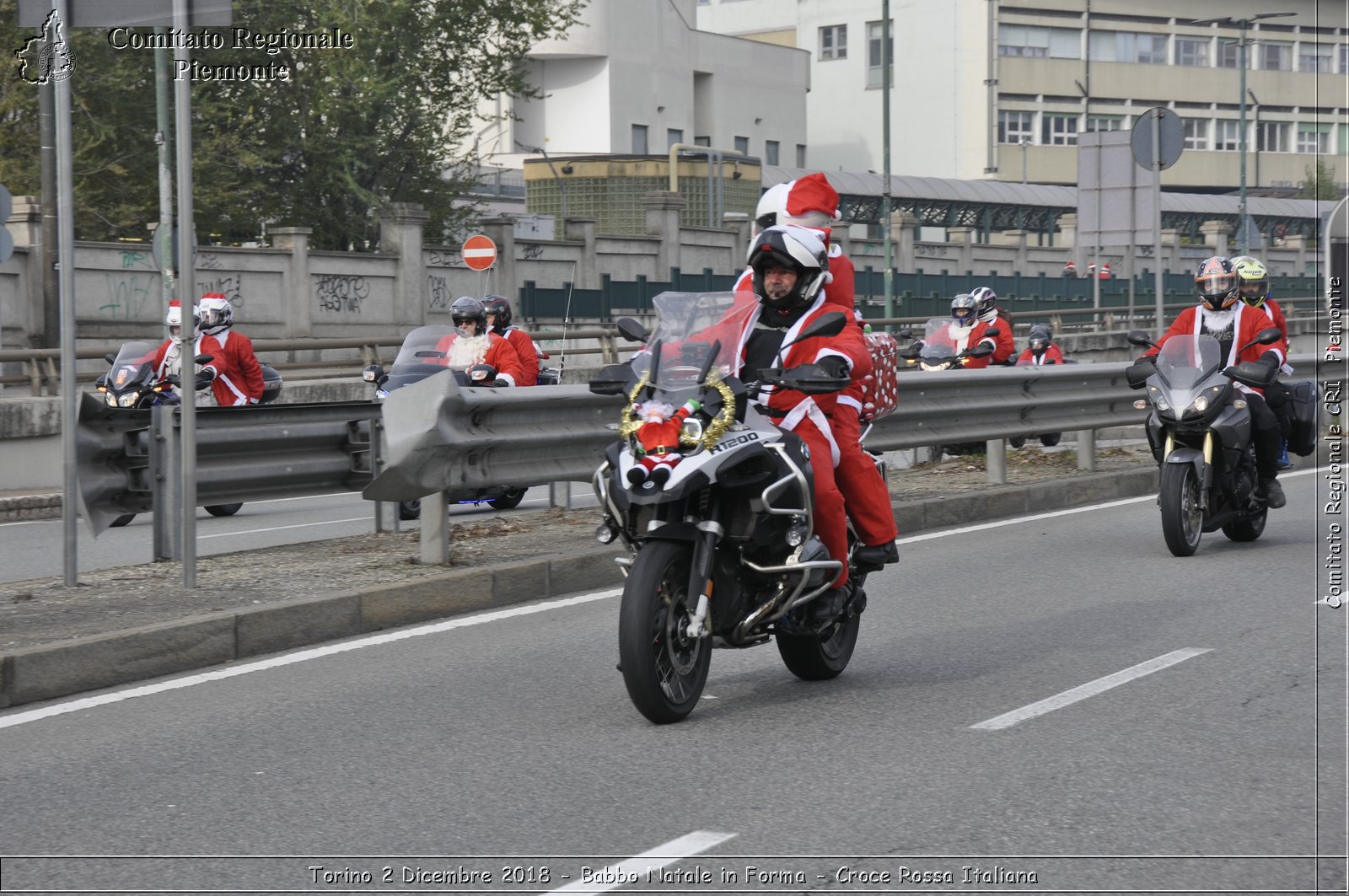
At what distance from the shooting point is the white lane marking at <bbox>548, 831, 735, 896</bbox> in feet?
15.1

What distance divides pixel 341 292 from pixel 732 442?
3102cm

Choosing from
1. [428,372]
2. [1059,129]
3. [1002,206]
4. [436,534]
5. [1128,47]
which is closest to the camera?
[436,534]

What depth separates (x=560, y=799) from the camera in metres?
5.45

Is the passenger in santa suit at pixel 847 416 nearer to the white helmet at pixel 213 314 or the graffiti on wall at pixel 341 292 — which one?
the white helmet at pixel 213 314

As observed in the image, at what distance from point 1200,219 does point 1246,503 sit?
6982 centimetres

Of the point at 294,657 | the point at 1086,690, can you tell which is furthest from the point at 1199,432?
the point at 294,657

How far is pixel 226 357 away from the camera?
15383mm

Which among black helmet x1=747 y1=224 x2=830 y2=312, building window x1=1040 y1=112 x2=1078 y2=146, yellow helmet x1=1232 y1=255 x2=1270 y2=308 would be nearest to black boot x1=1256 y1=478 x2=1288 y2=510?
yellow helmet x1=1232 y1=255 x2=1270 y2=308

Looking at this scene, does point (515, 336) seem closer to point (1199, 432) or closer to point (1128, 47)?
point (1199, 432)

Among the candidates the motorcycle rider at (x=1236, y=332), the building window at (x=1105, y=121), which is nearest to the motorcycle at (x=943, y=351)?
the motorcycle rider at (x=1236, y=332)

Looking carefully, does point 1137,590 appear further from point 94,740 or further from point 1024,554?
point 94,740

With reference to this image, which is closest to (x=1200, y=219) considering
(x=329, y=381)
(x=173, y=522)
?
(x=329, y=381)

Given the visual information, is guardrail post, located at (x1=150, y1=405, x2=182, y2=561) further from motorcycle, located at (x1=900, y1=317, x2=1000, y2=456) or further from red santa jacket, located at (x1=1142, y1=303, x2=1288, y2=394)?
motorcycle, located at (x1=900, y1=317, x2=1000, y2=456)

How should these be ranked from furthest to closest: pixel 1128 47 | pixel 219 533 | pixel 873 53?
pixel 1128 47 < pixel 873 53 < pixel 219 533
